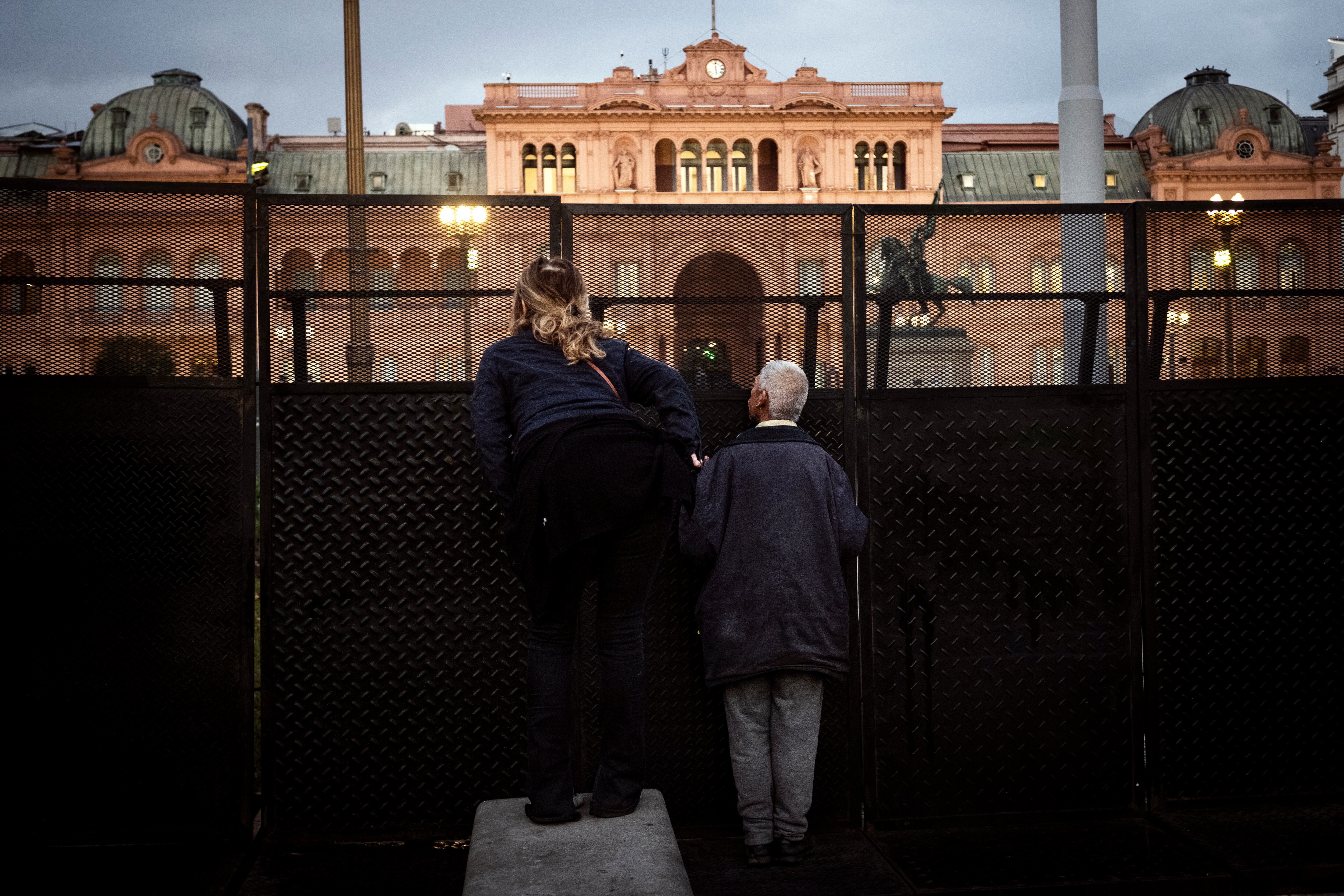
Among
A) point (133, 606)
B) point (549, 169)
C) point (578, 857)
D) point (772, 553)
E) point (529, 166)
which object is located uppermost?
point (529, 166)

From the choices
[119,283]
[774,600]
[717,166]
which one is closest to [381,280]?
[119,283]

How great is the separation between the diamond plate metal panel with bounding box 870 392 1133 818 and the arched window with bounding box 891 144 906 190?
5161cm

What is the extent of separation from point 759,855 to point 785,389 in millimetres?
1914

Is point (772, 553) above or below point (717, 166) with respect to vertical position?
below

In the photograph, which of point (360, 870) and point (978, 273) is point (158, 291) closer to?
point (360, 870)

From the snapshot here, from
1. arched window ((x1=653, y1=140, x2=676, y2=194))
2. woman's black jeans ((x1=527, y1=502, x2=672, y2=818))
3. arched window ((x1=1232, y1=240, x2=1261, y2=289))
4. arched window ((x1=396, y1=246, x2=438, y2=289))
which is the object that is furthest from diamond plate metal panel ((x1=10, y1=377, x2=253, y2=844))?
arched window ((x1=653, y1=140, x2=676, y2=194))

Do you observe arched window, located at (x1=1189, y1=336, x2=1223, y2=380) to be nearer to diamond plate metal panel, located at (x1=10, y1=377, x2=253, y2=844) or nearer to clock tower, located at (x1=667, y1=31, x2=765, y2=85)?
diamond plate metal panel, located at (x1=10, y1=377, x2=253, y2=844)

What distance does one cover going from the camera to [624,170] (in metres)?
52.9

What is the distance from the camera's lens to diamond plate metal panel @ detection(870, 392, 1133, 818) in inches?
197

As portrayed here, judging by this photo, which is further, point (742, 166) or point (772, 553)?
point (742, 166)

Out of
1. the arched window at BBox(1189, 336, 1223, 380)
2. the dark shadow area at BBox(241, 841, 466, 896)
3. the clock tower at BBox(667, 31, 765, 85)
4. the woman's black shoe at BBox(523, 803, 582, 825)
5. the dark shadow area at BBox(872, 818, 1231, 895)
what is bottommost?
the dark shadow area at BBox(872, 818, 1231, 895)

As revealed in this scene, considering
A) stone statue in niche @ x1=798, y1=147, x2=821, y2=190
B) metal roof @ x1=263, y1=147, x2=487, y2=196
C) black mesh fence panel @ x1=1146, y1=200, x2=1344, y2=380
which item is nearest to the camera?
black mesh fence panel @ x1=1146, y1=200, x2=1344, y2=380

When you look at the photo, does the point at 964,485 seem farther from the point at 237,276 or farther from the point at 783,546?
the point at 237,276

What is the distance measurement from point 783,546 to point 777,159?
52164 millimetres
